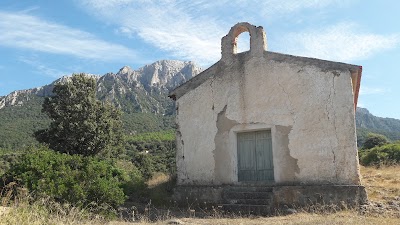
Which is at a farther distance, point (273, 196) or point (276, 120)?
point (276, 120)

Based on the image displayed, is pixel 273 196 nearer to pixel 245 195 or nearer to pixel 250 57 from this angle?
pixel 245 195

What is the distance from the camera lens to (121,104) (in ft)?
226

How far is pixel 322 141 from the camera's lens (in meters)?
9.88

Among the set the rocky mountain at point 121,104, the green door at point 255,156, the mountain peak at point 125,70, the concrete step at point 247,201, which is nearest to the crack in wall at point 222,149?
the green door at point 255,156

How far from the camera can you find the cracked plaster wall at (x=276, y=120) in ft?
32.0

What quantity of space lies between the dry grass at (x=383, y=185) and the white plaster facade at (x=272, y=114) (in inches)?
32.8

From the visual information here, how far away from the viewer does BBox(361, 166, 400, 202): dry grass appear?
942cm

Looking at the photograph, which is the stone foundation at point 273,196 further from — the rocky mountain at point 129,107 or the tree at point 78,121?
the rocky mountain at point 129,107

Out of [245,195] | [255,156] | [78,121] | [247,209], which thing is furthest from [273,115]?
[78,121]

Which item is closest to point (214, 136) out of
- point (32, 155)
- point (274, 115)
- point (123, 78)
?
point (274, 115)

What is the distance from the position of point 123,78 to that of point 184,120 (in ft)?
247

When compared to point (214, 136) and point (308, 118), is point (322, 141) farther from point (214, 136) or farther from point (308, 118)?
point (214, 136)

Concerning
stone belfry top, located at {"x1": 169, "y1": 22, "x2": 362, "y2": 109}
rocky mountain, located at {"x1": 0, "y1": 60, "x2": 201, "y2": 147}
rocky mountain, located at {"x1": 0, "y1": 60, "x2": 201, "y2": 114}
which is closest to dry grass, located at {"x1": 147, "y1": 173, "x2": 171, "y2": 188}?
stone belfry top, located at {"x1": 169, "y1": 22, "x2": 362, "y2": 109}

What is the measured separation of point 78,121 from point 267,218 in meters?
18.4
